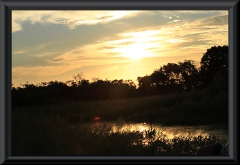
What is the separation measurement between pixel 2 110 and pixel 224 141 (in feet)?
18.7

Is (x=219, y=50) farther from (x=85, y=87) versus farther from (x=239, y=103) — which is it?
(x=239, y=103)

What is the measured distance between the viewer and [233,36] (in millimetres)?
2277

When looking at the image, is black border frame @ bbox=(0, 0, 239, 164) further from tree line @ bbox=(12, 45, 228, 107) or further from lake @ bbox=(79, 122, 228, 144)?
tree line @ bbox=(12, 45, 228, 107)

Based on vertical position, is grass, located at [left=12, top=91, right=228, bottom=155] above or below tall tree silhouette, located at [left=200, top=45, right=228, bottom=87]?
below

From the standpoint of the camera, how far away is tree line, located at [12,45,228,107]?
12.4 meters

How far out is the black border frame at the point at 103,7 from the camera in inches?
88.3

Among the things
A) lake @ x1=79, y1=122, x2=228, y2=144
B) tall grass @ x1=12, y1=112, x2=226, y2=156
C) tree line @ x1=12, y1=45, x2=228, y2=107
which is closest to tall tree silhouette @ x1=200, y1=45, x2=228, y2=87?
tree line @ x1=12, y1=45, x2=228, y2=107

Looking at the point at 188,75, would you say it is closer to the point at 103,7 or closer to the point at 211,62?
the point at 211,62

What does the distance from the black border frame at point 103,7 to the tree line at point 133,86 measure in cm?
951

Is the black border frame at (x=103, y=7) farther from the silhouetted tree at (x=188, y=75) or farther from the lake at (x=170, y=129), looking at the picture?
the silhouetted tree at (x=188, y=75)

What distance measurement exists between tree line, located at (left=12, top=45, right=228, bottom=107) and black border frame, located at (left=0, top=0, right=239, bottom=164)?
951 centimetres

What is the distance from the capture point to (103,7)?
2367mm

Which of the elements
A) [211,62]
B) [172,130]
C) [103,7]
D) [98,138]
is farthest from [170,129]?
[103,7]
